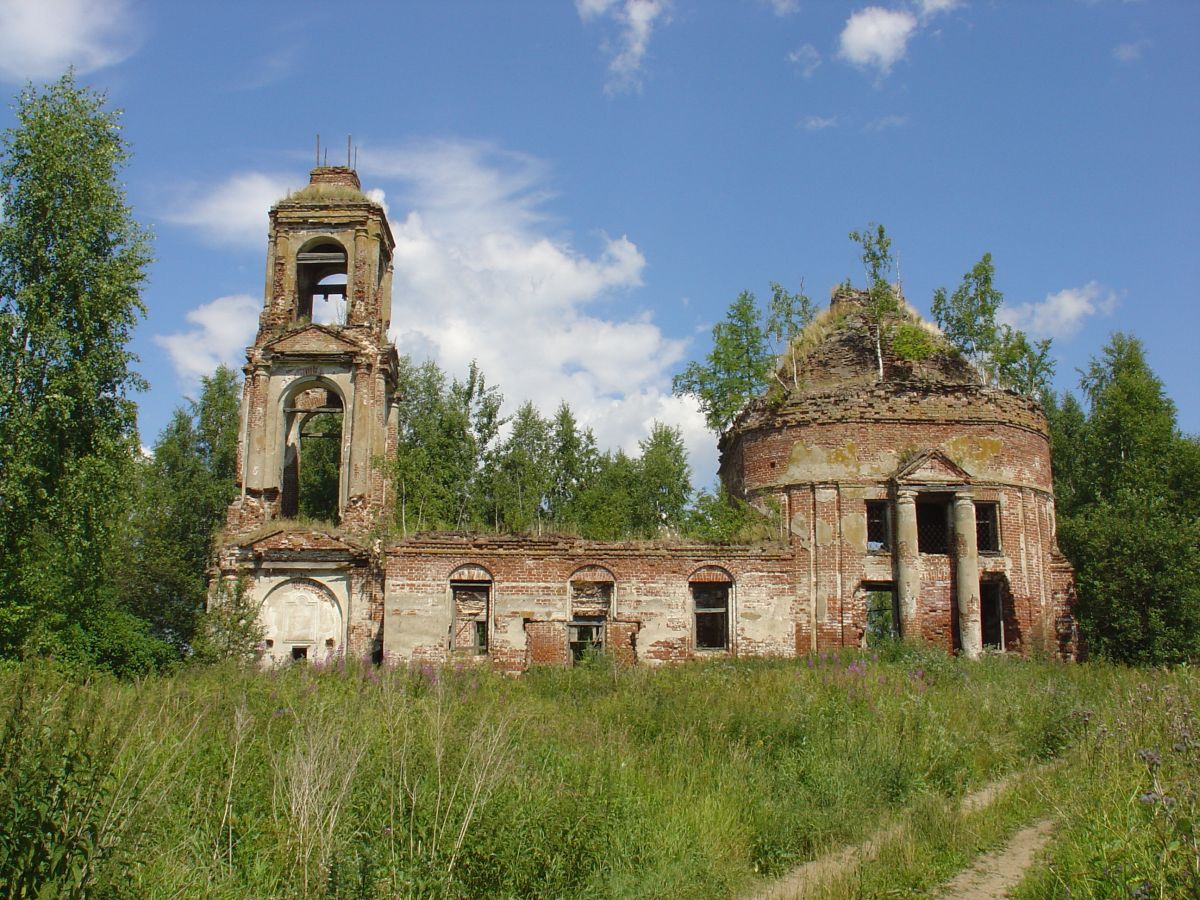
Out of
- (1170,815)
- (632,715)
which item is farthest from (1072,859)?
(632,715)

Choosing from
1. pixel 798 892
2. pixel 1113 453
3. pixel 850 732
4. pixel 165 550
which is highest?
pixel 1113 453

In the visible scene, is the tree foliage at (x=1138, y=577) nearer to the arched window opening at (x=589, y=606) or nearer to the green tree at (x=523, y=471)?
the arched window opening at (x=589, y=606)

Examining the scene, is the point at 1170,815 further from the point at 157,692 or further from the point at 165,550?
the point at 165,550

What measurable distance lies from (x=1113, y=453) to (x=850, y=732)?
27.9m

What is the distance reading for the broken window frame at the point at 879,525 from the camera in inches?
844

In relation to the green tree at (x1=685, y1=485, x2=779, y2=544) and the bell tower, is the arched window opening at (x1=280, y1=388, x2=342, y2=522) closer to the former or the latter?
the bell tower

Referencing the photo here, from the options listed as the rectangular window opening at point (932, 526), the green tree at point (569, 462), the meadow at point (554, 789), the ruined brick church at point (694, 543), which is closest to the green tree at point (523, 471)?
the green tree at point (569, 462)

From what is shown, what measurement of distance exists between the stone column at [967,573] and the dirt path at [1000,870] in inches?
499

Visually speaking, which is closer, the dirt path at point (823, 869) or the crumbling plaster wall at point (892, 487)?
the dirt path at point (823, 869)

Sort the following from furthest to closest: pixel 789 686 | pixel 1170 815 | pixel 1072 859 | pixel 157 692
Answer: pixel 789 686 → pixel 157 692 → pixel 1072 859 → pixel 1170 815

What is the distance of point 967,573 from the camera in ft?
68.2

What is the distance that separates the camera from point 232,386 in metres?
39.7

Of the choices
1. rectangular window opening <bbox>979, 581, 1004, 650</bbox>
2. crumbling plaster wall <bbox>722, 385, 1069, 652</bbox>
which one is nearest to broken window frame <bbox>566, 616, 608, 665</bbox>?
crumbling plaster wall <bbox>722, 385, 1069, 652</bbox>

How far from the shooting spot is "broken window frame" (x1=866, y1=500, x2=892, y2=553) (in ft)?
70.3
